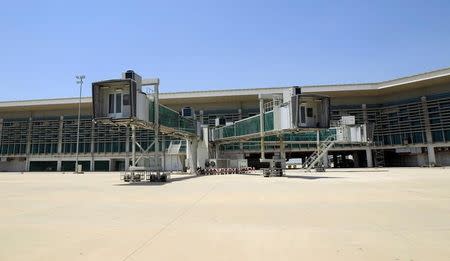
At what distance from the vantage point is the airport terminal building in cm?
8331

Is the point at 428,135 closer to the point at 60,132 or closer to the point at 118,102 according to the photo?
the point at 118,102

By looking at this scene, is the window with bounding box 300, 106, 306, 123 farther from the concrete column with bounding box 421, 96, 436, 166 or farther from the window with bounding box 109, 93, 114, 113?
the concrete column with bounding box 421, 96, 436, 166

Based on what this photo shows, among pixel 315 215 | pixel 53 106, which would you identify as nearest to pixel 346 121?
pixel 315 215

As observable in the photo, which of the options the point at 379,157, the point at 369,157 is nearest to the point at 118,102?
the point at 369,157

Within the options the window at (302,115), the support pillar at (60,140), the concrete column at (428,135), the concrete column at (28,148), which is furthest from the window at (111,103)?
the concrete column at (28,148)

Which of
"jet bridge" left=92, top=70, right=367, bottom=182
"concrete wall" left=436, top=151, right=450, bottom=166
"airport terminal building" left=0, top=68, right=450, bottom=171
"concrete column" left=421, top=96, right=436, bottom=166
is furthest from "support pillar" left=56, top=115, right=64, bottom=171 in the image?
"concrete wall" left=436, top=151, right=450, bottom=166

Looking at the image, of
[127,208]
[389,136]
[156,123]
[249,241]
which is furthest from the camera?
[389,136]

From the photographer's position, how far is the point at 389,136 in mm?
90375

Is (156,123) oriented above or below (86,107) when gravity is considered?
below

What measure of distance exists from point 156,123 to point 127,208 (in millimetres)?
26128

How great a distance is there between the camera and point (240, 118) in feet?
320

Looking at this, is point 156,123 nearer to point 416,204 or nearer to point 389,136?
point 416,204

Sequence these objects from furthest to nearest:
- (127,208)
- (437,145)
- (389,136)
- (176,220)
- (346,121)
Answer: (389,136) < (437,145) < (346,121) < (127,208) < (176,220)

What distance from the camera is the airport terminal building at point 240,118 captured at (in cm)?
8331
